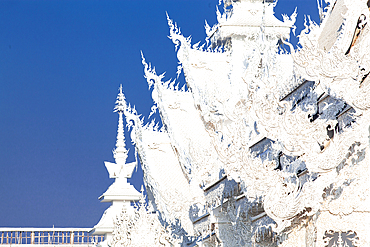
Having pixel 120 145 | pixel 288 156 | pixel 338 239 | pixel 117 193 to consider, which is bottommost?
pixel 338 239

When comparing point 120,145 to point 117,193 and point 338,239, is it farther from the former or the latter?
point 338,239

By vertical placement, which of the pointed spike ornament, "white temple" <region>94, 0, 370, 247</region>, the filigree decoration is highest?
the pointed spike ornament

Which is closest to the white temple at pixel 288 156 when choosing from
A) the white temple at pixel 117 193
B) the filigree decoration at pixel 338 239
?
the filigree decoration at pixel 338 239

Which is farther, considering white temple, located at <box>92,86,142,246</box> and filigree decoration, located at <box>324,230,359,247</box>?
white temple, located at <box>92,86,142,246</box>

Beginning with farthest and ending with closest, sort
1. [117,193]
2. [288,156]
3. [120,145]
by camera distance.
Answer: [120,145], [117,193], [288,156]

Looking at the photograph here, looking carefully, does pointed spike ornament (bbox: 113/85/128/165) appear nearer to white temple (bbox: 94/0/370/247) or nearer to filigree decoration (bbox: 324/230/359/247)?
white temple (bbox: 94/0/370/247)

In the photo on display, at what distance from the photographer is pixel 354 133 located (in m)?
6.68

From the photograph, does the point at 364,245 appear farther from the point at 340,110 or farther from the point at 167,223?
the point at 167,223

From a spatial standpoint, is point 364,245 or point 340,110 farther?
point 340,110

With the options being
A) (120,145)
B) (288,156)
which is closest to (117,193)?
(120,145)

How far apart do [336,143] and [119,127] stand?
17.1m

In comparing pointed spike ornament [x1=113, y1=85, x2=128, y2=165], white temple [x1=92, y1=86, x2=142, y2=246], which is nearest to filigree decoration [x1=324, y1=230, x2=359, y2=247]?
white temple [x1=92, y1=86, x2=142, y2=246]

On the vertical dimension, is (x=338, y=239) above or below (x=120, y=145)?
below

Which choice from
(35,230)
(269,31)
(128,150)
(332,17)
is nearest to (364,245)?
(332,17)
